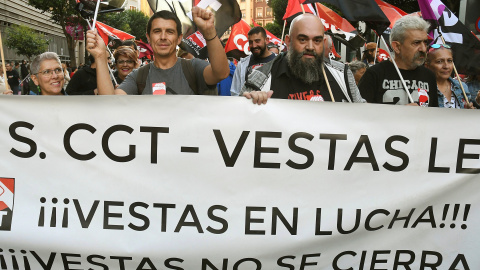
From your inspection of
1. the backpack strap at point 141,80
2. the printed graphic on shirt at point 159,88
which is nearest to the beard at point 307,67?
the printed graphic on shirt at point 159,88

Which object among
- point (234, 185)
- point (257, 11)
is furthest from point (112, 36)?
point (257, 11)

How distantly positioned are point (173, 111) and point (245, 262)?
86cm

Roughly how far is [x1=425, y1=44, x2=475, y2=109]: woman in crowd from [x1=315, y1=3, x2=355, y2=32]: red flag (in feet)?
13.3

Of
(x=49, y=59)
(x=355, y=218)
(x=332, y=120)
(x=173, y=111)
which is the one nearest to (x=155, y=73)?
(x=173, y=111)

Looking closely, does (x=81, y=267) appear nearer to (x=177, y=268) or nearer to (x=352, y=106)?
(x=177, y=268)

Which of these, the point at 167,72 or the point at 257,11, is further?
the point at 257,11

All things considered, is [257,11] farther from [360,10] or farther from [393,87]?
[360,10]

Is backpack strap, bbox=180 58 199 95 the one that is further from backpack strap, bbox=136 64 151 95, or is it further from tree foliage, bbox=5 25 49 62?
tree foliage, bbox=5 25 49 62

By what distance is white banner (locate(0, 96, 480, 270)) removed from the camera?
8.20ft

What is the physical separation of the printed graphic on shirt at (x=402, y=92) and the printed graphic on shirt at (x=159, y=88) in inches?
61.7

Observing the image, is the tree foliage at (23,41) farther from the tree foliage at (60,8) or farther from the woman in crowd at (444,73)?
the woman in crowd at (444,73)

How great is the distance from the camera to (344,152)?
8.44ft

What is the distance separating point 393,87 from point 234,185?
1.62m

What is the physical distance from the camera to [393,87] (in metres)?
3.54
